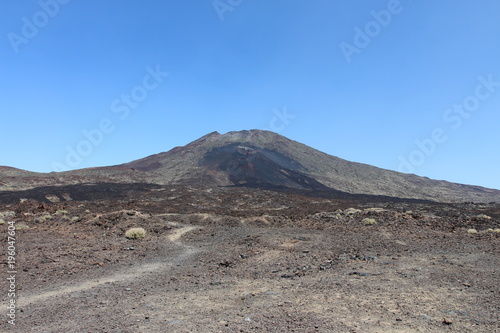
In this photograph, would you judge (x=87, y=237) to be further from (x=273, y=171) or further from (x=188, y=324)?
(x=273, y=171)

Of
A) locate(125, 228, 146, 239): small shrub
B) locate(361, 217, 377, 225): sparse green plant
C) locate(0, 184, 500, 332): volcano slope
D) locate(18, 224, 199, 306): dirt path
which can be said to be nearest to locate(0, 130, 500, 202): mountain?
locate(125, 228, 146, 239): small shrub

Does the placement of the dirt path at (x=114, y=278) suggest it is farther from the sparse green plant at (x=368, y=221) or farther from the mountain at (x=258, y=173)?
the mountain at (x=258, y=173)

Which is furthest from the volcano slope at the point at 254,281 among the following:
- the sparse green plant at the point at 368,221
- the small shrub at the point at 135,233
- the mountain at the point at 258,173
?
the mountain at the point at 258,173

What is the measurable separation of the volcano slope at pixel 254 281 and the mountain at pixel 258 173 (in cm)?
5342

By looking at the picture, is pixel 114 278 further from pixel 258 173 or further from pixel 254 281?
pixel 258 173

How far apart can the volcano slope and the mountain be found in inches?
2103

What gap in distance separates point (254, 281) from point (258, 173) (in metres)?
81.1

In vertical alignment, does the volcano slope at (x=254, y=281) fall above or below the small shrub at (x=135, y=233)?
below

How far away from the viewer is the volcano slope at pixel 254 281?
6258mm

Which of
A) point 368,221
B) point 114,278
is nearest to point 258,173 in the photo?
point 368,221

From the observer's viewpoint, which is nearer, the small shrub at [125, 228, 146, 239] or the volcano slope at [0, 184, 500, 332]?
the volcano slope at [0, 184, 500, 332]

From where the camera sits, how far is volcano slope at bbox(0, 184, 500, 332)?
626cm

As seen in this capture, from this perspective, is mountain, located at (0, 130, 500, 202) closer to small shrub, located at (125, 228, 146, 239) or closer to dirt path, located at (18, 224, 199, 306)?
small shrub, located at (125, 228, 146, 239)

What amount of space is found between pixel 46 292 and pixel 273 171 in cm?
8411
